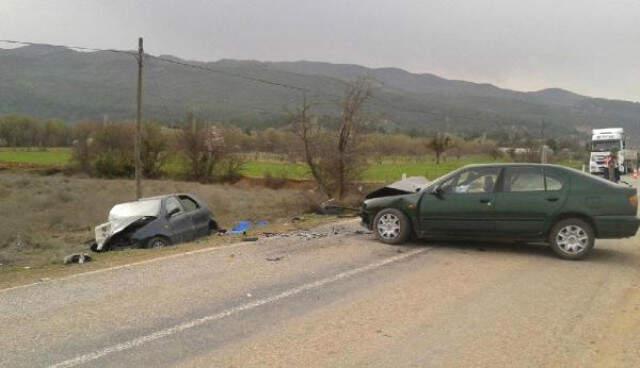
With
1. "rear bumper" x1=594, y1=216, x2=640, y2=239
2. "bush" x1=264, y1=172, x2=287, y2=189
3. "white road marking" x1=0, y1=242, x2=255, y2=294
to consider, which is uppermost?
"rear bumper" x1=594, y1=216, x2=640, y2=239

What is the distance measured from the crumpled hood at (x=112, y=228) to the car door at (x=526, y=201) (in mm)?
7964

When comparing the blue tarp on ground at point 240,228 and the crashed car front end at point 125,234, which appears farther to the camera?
the blue tarp on ground at point 240,228

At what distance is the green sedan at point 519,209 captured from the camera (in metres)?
9.47

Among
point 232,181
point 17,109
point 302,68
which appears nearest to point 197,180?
point 232,181

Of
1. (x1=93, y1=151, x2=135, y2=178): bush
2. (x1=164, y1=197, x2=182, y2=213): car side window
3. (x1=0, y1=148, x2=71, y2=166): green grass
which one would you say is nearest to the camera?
(x1=164, y1=197, x2=182, y2=213): car side window

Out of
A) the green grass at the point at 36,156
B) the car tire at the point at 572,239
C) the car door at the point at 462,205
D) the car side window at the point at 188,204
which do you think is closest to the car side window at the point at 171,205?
the car side window at the point at 188,204

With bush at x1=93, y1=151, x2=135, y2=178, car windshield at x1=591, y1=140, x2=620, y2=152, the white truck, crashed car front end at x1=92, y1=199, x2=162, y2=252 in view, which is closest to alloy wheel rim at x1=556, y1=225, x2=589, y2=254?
crashed car front end at x1=92, y1=199, x2=162, y2=252

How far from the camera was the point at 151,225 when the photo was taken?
43.0ft

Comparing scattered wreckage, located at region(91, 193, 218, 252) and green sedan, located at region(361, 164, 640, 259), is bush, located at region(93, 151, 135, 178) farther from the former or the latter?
green sedan, located at region(361, 164, 640, 259)

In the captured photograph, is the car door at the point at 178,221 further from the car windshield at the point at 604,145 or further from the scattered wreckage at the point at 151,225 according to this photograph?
the car windshield at the point at 604,145

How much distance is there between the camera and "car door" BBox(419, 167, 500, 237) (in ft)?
33.0

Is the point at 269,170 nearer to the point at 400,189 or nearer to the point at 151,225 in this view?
the point at 151,225

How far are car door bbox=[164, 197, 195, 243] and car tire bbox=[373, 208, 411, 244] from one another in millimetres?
5028

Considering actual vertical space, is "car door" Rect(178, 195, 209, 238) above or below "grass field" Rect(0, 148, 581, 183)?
above
